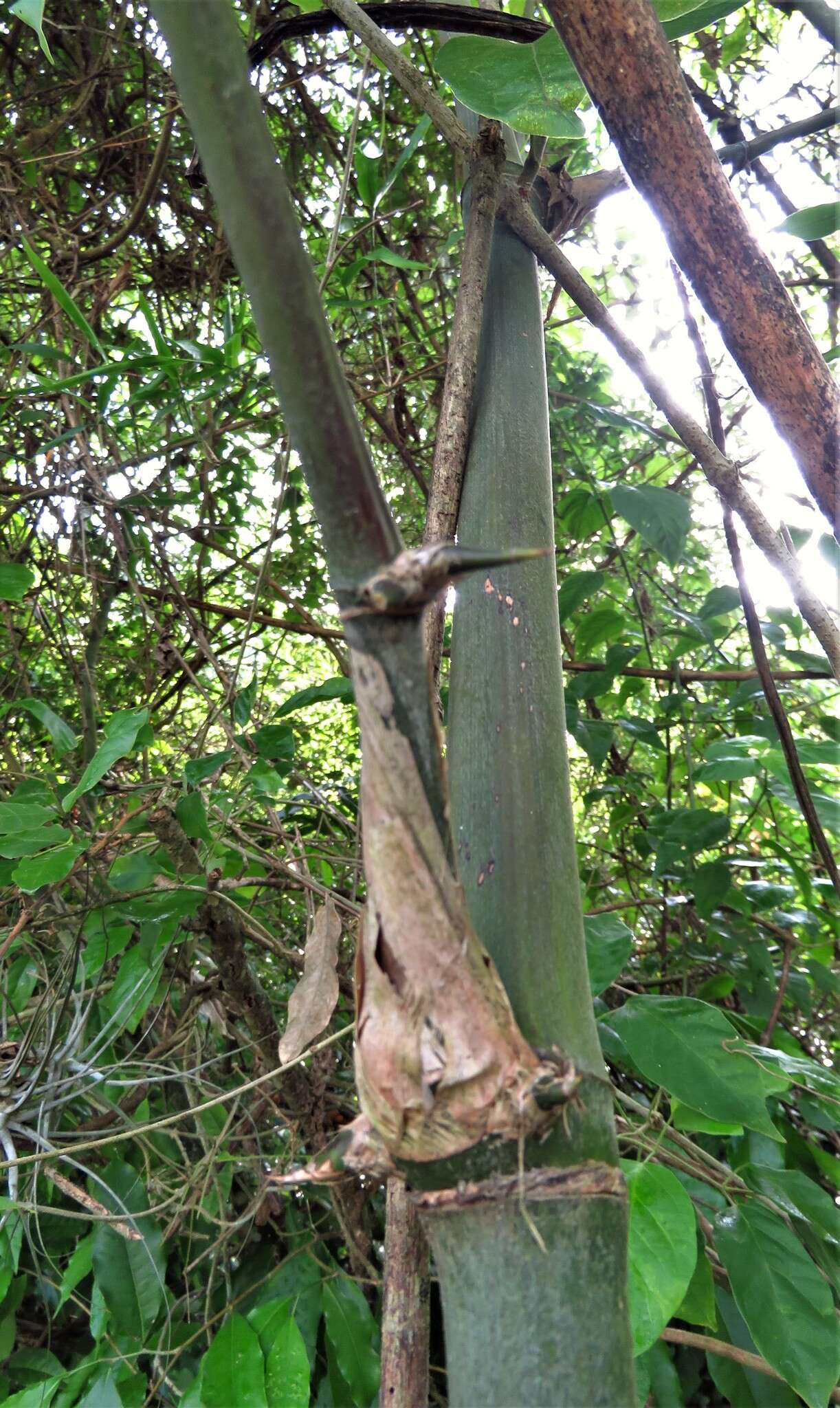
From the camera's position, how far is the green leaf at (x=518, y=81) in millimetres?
435

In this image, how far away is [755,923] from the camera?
1.04 metres

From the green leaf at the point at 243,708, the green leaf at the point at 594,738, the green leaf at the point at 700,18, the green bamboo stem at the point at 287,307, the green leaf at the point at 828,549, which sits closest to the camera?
the green bamboo stem at the point at 287,307

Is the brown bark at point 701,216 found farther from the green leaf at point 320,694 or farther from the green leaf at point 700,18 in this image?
the green leaf at point 320,694

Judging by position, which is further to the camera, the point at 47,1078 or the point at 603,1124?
the point at 47,1078

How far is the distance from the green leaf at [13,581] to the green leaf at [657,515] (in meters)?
0.58

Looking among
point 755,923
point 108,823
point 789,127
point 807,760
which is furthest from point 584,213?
point 755,923

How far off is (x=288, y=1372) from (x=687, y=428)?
0.69 m

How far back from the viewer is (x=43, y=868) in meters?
0.61

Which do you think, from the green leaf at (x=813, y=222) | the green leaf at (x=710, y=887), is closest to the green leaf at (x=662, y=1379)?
the green leaf at (x=710, y=887)

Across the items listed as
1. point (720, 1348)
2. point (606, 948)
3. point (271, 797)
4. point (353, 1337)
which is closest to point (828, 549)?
point (606, 948)

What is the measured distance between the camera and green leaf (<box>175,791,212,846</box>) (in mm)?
670

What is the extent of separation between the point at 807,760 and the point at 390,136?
3.41ft

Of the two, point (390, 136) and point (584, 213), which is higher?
point (390, 136)

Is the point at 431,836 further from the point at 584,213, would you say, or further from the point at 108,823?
the point at 108,823
